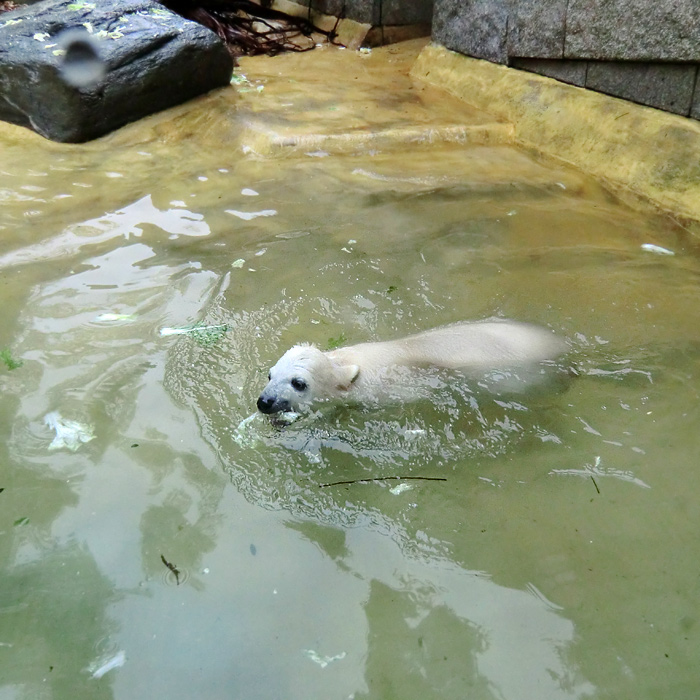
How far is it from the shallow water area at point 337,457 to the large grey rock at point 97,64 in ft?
4.57

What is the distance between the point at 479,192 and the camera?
5484mm

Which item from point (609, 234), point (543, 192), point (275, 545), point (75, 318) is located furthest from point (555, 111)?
point (275, 545)

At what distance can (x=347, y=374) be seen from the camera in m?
3.36

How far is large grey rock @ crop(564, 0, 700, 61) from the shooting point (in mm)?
4812

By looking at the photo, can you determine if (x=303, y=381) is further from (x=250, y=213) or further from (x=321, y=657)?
(x=250, y=213)

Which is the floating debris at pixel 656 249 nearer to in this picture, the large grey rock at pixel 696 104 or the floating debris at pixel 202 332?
the large grey rock at pixel 696 104

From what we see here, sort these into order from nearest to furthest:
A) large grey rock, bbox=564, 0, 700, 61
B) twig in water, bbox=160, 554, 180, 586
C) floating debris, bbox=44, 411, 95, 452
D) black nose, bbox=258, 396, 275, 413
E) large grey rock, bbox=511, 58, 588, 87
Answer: twig in water, bbox=160, 554, 180, 586
floating debris, bbox=44, 411, 95, 452
black nose, bbox=258, 396, 275, 413
large grey rock, bbox=564, 0, 700, 61
large grey rock, bbox=511, 58, 588, 87

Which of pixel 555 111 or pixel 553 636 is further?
pixel 555 111

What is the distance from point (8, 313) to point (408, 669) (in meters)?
3.06

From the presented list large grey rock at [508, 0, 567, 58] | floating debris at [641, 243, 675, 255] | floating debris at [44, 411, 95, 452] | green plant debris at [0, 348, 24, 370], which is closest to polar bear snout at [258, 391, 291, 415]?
floating debris at [44, 411, 95, 452]

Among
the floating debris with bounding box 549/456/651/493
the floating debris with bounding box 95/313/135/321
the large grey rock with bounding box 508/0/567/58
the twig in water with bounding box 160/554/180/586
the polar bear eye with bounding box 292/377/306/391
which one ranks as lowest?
the twig in water with bounding box 160/554/180/586

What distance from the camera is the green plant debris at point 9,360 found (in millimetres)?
3452

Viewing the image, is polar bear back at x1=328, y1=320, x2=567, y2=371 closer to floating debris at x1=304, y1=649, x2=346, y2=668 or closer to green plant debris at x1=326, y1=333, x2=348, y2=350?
green plant debris at x1=326, y1=333, x2=348, y2=350

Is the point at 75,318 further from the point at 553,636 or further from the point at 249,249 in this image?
the point at 553,636
